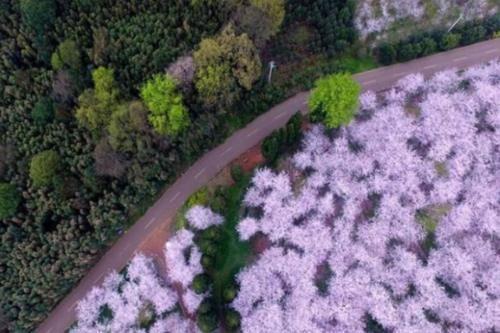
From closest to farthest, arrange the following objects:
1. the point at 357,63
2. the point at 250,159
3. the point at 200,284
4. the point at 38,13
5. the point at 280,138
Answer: the point at 200,284, the point at 280,138, the point at 38,13, the point at 250,159, the point at 357,63

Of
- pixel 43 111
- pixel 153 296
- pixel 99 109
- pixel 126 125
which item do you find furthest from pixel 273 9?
pixel 153 296

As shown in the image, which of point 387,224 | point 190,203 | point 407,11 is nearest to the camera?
point 387,224

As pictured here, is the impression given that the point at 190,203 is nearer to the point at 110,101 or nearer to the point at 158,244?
the point at 158,244

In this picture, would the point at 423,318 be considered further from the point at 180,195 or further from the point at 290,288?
the point at 180,195

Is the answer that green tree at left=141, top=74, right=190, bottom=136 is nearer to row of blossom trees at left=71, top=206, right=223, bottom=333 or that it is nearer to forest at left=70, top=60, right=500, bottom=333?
forest at left=70, top=60, right=500, bottom=333

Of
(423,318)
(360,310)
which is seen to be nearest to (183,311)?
(360,310)

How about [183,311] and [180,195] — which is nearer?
[183,311]

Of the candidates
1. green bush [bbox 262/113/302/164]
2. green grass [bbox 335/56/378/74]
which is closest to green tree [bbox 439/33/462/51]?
green grass [bbox 335/56/378/74]
